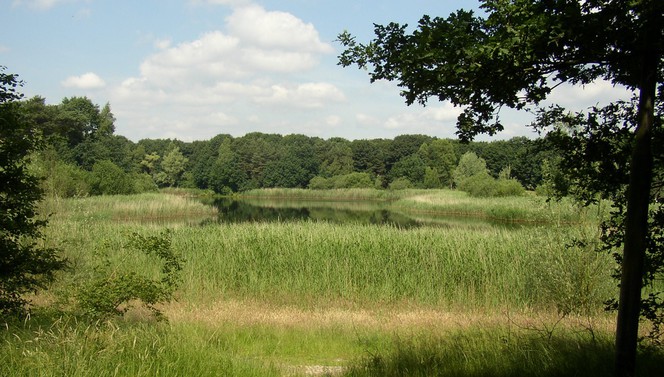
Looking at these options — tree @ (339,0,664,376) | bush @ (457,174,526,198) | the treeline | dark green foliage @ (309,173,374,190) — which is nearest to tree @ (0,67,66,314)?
tree @ (339,0,664,376)

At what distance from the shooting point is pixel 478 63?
343cm

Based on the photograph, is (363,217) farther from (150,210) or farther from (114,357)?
(114,357)

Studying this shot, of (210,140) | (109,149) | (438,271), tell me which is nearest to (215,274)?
(438,271)

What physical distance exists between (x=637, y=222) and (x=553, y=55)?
53.3 inches

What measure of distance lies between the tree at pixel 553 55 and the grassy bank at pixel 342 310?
4.30 ft

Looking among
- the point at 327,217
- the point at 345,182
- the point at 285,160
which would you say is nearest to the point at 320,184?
the point at 345,182

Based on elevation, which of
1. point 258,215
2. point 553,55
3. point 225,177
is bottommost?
point 258,215

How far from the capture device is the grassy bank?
15.2ft

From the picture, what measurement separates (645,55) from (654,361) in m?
2.68

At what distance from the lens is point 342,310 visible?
10.1 metres

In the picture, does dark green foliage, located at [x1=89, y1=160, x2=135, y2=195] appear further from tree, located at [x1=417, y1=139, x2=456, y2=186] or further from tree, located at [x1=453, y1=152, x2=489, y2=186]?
tree, located at [x1=417, y1=139, x2=456, y2=186]

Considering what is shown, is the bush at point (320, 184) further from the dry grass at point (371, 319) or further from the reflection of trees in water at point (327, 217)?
the dry grass at point (371, 319)

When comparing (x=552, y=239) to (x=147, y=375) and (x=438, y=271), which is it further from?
(x=147, y=375)

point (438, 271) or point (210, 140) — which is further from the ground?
point (210, 140)
